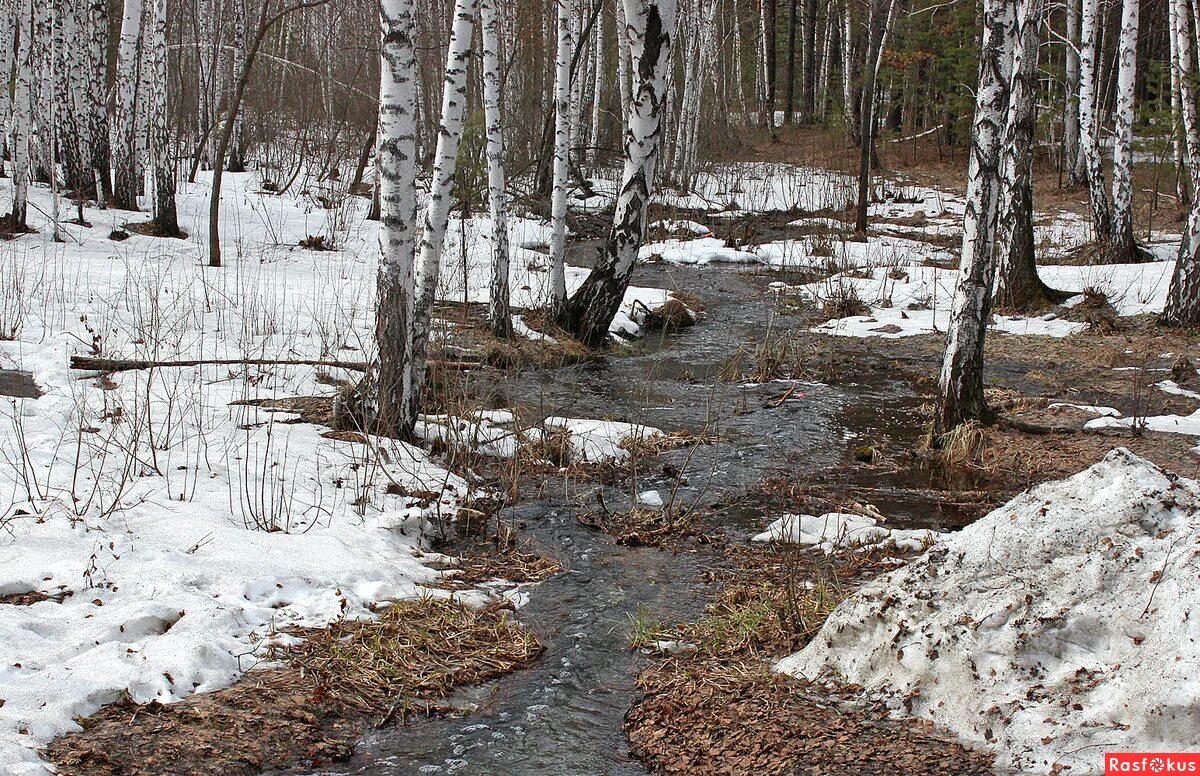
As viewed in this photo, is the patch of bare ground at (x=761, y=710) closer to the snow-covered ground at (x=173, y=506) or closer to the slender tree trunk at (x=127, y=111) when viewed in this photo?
the snow-covered ground at (x=173, y=506)

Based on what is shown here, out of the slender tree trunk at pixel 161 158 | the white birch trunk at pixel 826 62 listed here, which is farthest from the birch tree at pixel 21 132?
the white birch trunk at pixel 826 62

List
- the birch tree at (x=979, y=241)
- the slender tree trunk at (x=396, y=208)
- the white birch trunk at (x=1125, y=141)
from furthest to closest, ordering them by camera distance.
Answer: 1. the white birch trunk at (x=1125, y=141)
2. the birch tree at (x=979, y=241)
3. the slender tree trunk at (x=396, y=208)

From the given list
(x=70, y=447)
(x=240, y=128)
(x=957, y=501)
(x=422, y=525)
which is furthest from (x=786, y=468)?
(x=240, y=128)

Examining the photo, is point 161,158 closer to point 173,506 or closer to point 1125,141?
point 173,506

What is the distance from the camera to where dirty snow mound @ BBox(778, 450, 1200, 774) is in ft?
8.04

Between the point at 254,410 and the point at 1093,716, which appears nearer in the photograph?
the point at 1093,716

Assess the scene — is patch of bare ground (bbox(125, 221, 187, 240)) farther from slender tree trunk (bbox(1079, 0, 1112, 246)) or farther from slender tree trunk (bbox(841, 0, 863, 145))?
slender tree trunk (bbox(841, 0, 863, 145))

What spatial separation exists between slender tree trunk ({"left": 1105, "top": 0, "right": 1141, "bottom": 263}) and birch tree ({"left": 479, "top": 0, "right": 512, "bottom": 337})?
26.5 ft

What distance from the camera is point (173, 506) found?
448 centimetres

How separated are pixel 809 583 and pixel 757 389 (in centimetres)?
435

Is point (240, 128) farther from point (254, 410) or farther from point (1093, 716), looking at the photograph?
point (1093, 716)

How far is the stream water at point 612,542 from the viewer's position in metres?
3.08

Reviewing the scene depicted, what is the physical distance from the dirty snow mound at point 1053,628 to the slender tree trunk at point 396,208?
134 inches

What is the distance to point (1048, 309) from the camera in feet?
35.1
